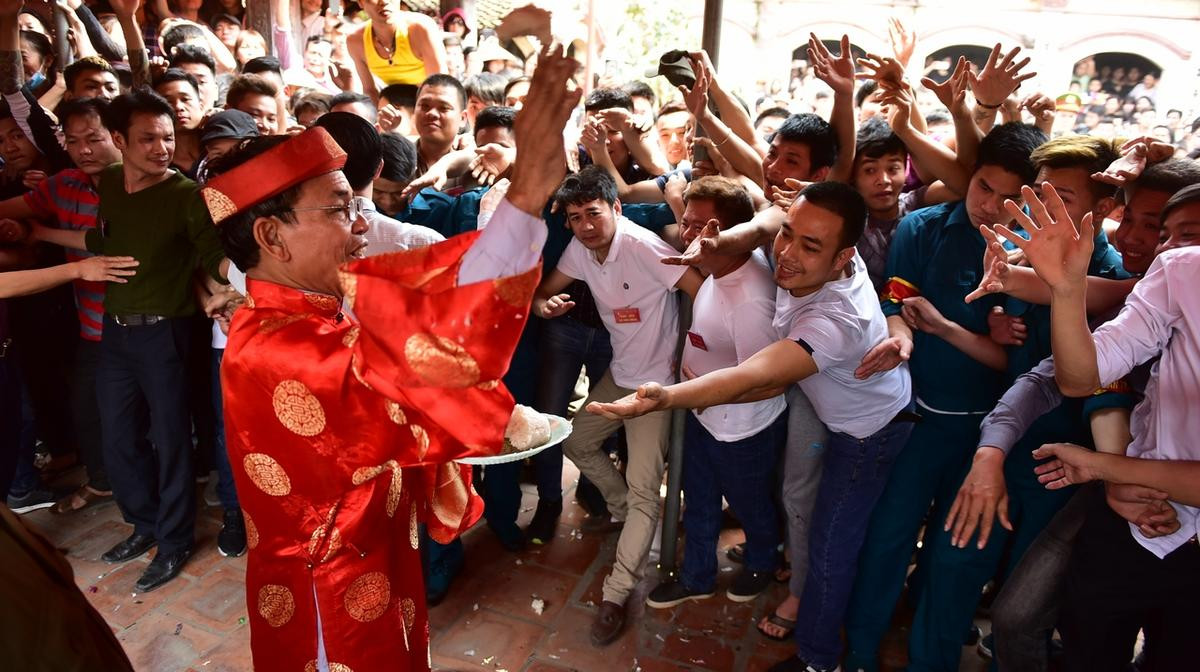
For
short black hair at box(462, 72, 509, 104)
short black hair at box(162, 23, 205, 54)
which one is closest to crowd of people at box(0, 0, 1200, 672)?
short black hair at box(162, 23, 205, 54)

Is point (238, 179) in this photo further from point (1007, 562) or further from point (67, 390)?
point (67, 390)

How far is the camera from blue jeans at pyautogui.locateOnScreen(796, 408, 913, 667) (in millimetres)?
2760

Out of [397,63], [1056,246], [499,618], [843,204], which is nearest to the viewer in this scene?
[1056,246]

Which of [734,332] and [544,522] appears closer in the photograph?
[734,332]

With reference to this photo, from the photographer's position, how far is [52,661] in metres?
0.98

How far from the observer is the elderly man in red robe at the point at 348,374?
1.33 m

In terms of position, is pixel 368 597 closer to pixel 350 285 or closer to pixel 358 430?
pixel 358 430

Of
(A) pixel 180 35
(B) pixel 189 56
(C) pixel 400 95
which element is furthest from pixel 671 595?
(A) pixel 180 35

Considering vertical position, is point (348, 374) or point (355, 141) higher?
point (355, 141)

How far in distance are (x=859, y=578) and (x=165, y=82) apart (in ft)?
14.5

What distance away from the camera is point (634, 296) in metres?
3.22

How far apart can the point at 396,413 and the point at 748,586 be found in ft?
8.22

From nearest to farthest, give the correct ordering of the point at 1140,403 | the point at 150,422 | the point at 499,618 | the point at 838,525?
the point at 1140,403 → the point at 838,525 → the point at 499,618 → the point at 150,422

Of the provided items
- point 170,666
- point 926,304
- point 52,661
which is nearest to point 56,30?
point 170,666
